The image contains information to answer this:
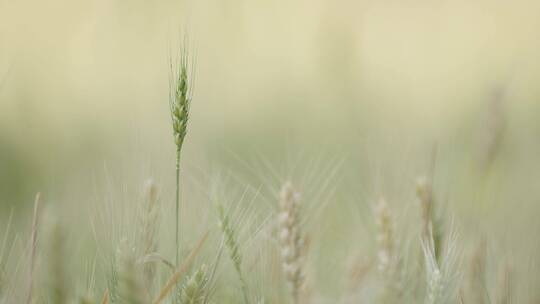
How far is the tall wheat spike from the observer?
93 centimetres

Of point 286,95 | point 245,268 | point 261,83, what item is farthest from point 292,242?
point 261,83

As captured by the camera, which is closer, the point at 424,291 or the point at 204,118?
the point at 424,291

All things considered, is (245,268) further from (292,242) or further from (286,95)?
(286,95)

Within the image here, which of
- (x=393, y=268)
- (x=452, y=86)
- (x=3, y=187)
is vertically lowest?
(x=3, y=187)

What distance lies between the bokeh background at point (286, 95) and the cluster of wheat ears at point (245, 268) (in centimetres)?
29

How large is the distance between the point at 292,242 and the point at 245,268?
112 millimetres

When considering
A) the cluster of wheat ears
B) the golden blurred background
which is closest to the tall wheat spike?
the cluster of wheat ears

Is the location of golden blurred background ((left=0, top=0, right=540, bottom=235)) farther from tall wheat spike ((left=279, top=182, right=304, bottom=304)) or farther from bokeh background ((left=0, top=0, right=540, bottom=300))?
tall wheat spike ((left=279, top=182, right=304, bottom=304))

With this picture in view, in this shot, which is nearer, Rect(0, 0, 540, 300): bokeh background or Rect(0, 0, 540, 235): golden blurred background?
Rect(0, 0, 540, 300): bokeh background

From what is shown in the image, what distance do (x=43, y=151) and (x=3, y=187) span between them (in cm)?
24

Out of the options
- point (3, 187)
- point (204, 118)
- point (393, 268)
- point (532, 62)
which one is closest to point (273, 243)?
point (393, 268)

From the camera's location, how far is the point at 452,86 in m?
3.39

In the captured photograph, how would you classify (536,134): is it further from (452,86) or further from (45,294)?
(45,294)

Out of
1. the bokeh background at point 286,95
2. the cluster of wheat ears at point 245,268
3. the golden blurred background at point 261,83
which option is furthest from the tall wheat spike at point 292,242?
the golden blurred background at point 261,83
